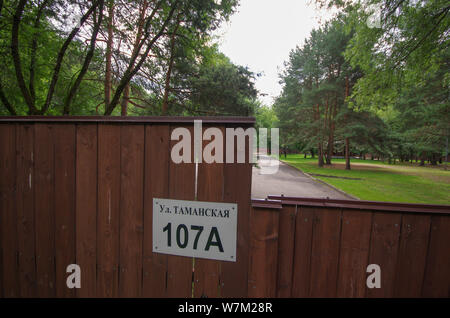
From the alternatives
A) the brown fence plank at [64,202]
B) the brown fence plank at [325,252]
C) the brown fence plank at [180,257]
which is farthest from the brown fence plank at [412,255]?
the brown fence plank at [64,202]

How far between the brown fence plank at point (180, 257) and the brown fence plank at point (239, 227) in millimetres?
282

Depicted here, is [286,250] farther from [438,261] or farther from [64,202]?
[64,202]

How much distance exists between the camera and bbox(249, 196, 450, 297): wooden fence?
1413 mm

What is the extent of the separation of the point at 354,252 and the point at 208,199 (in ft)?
4.07

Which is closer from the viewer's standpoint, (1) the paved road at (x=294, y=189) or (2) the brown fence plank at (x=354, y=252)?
(2) the brown fence plank at (x=354, y=252)

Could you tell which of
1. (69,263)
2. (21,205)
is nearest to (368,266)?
(69,263)

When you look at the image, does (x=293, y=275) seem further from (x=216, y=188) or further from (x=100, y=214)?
(x=100, y=214)

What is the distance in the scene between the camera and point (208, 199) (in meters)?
1.47

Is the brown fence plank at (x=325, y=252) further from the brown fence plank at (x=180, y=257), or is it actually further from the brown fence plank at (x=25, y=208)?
→ the brown fence plank at (x=25, y=208)

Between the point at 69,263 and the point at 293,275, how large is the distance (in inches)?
77.9

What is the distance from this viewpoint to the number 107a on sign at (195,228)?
146 cm

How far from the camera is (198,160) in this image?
148 centimetres

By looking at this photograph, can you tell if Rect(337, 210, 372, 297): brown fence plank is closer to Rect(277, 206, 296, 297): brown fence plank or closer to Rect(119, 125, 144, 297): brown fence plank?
Rect(277, 206, 296, 297): brown fence plank

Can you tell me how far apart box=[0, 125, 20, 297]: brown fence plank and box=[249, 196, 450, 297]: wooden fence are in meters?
2.24
